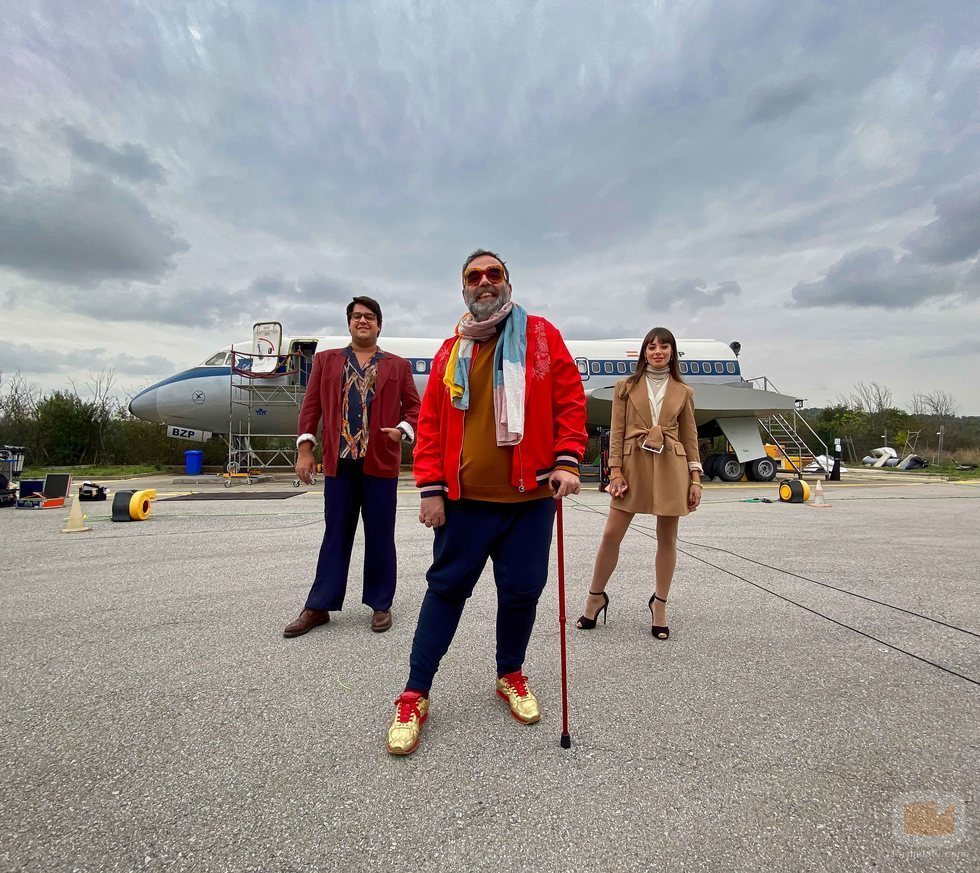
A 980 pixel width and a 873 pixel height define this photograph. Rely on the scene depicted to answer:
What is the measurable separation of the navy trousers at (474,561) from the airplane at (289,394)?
35.6 feet

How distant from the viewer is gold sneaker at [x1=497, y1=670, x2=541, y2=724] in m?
1.87

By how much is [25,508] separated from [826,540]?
458 inches

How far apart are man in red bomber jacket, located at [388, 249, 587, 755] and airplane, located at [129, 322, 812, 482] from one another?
10.7m

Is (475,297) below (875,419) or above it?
below

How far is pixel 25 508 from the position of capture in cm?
838

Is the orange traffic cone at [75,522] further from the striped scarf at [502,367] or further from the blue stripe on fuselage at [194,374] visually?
the blue stripe on fuselage at [194,374]

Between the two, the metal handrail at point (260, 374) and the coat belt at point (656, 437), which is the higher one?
the metal handrail at point (260, 374)

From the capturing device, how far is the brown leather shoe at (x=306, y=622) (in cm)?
275

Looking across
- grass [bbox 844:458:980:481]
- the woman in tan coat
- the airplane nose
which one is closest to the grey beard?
the woman in tan coat

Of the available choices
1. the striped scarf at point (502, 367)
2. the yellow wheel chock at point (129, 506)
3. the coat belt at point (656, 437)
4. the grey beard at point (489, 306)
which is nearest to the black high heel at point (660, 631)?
the coat belt at point (656, 437)

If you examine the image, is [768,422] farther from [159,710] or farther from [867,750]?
[159,710]

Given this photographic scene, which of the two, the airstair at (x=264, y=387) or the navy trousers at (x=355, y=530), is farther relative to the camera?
the airstair at (x=264, y=387)

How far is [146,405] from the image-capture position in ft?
44.9

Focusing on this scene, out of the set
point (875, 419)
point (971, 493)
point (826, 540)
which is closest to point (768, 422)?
point (971, 493)
